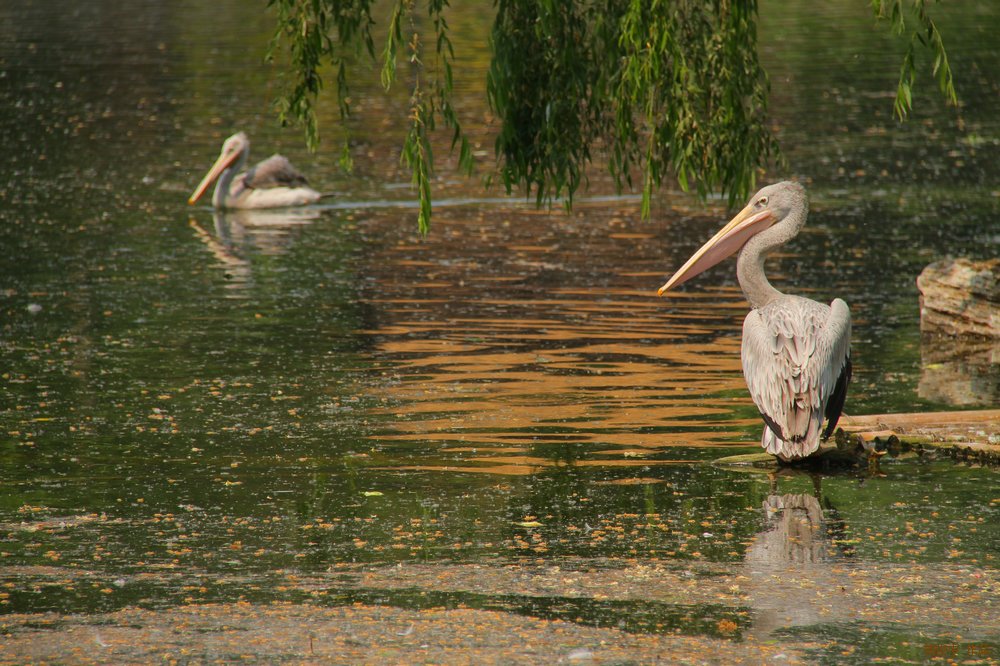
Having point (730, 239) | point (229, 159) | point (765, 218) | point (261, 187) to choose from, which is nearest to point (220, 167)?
point (229, 159)

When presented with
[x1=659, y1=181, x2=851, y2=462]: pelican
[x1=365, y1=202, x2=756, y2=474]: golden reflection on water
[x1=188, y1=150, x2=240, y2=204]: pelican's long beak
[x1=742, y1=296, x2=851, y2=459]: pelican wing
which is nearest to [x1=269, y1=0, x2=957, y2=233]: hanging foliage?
[x1=659, y1=181, x2=851, y2=462]: pelican

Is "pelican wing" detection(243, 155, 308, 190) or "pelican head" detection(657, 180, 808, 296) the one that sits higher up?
"pelican head" detection(657, 180, 808, 296)

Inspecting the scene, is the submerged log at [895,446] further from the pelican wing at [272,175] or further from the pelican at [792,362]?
the pelican wing at [272,175]

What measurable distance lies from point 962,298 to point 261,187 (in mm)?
10116

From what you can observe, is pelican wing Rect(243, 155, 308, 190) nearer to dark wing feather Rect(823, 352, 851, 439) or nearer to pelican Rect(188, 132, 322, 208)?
pelican Rect(188, 132, 322, 208)

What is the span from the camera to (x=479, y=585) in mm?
6621

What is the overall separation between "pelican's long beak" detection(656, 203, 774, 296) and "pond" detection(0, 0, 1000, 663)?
953 mm

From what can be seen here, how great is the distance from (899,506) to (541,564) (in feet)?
6.60

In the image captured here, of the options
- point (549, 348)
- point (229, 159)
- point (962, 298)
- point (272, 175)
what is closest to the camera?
point (549, 348)

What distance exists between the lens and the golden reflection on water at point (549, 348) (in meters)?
9.37

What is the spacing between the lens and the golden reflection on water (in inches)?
369

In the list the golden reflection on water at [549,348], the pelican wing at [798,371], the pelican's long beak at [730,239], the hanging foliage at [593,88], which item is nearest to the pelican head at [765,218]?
the pelican's long beak at [730,239]

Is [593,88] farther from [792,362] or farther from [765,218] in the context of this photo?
[792,362]

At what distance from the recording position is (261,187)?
64.6 feet
